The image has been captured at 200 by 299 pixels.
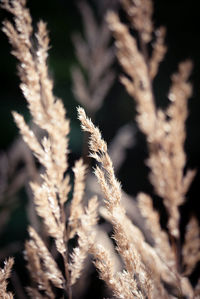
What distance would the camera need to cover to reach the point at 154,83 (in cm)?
278

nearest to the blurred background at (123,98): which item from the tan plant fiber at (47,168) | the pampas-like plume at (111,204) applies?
the tan plant fiber at (47,168)

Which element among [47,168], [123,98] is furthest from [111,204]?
[123,98]

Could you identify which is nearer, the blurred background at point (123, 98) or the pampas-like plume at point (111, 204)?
the pampas-like plume at point (111, 204)

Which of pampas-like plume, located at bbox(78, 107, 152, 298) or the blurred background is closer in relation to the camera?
pampas-like plume, located at bbox(78, 107, 152, 298)

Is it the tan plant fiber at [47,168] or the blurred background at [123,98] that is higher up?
the blurred background at [123,98]

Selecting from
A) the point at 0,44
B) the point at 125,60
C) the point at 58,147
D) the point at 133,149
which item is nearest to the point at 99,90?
the point at 125,60

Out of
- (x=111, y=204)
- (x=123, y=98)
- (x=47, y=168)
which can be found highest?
(x=123, y=98)

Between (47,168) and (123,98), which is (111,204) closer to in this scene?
(47,168)

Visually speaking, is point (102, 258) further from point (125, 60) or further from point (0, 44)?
point (0, 44)

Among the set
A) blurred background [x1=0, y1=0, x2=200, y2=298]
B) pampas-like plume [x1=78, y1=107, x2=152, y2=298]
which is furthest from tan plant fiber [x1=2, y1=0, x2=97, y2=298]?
blurred background [x1=0, y1=0, x2=200, y2=298]

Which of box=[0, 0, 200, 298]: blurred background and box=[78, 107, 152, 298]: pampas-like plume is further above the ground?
box=[0, 0, 200, 298]: blurred background

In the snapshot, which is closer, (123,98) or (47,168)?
(47,168)

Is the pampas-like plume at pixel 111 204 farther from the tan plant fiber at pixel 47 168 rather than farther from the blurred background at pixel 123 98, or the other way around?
the blurred background at pixel 123 98

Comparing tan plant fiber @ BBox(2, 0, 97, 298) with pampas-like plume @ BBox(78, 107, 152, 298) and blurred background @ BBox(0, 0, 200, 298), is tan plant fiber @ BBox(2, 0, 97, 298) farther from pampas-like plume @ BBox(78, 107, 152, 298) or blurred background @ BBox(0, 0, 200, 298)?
blurred background @ BBox(0, 0, 200, 298)
